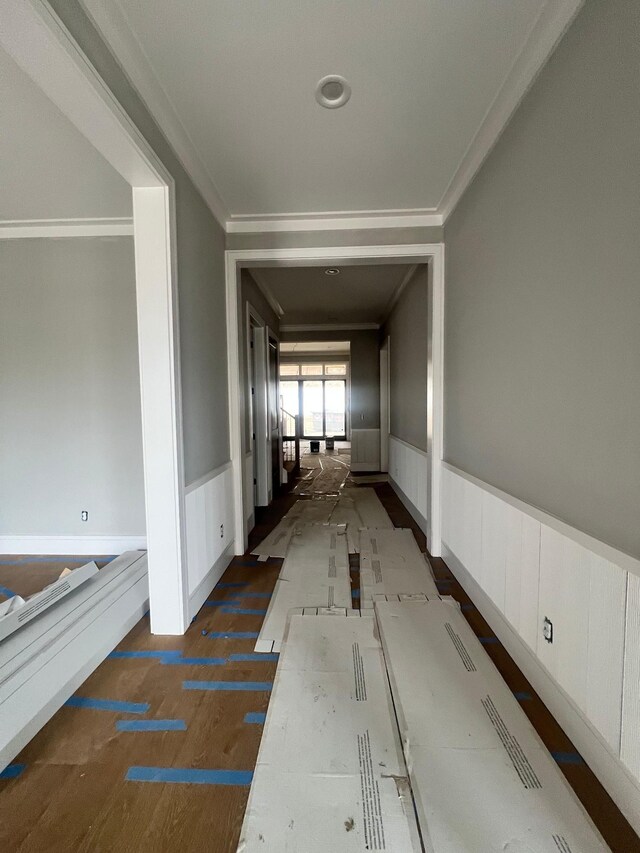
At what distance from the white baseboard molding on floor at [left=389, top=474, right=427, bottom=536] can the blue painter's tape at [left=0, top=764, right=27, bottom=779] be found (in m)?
2.89

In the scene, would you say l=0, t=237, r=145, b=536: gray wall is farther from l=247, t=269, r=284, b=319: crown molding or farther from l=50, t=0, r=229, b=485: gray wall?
l=247, t=269, r=284, b=319: crown molding

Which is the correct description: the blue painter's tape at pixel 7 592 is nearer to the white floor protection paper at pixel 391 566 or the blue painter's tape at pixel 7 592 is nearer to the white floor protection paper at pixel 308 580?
the white floor protection paper at pixel 308 580

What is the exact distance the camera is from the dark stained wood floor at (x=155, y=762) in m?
1.06

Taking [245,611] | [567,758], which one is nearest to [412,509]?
[245,611]

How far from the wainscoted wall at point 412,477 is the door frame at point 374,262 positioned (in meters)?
0.33

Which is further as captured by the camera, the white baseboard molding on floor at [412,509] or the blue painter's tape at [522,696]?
the white baseboard molding on floor at [412,509]

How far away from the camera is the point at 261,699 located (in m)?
1.53

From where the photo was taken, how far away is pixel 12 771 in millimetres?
1266

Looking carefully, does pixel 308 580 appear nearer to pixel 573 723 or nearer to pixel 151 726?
pixel 151 726

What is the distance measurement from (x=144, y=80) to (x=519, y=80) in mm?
1619

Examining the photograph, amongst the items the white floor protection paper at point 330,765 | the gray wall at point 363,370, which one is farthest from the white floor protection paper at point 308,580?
the gray wall at point 363,370

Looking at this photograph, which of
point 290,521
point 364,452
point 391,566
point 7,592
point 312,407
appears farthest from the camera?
point 312,407

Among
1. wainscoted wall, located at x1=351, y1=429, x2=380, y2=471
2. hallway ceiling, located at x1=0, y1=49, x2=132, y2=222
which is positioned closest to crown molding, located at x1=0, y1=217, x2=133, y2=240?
hallway ceiling, located at x1=0, y1=49, x2=132, y2=222

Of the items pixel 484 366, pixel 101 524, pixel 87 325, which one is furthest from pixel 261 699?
pixel 87 325
